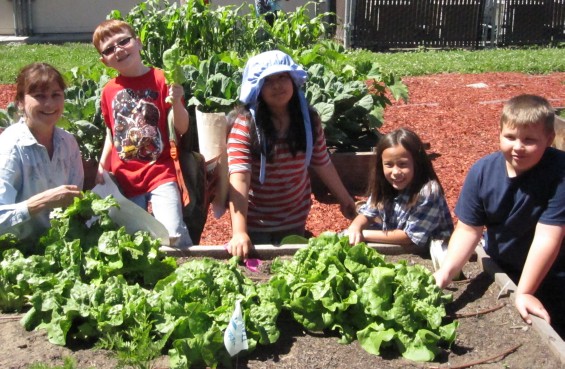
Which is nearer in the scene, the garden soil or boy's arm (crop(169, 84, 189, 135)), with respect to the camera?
the garden soil

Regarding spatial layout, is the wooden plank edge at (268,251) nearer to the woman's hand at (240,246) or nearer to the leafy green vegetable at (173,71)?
the woman's hand at (240,246)

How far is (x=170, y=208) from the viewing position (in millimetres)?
4746

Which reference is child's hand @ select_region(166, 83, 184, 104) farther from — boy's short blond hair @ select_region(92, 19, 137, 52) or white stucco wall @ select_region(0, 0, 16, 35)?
white stucco wall @ select_region(0, 0, 16, 35)

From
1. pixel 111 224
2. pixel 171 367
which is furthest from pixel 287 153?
pixel 171 367

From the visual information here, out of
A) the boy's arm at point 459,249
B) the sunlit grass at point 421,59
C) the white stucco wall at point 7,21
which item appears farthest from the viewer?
the white stucco wall at point 7,21

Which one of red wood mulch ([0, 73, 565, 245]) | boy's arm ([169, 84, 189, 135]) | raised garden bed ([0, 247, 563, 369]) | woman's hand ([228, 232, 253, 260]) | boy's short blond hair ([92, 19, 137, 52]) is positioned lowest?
red wood mulch ([0, 73, 565, 245])

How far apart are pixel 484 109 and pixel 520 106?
6.70m

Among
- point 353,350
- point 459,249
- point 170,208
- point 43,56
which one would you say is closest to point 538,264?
point 459,249

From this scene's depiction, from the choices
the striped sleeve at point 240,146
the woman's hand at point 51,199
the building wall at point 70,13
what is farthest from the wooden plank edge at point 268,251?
the building wall at point 70,13

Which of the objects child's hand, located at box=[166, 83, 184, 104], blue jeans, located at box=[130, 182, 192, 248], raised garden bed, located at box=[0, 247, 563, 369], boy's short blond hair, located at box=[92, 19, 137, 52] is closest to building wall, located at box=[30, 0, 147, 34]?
boy's short blond hair, located at box=[92, 19, 137, 52]

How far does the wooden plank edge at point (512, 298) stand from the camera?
3385mm

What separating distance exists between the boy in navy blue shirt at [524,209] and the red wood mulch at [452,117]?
2.42m

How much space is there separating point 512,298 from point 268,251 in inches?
48.0

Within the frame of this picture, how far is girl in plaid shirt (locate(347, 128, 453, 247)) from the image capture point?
172 inches
